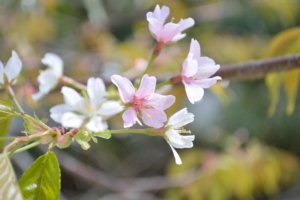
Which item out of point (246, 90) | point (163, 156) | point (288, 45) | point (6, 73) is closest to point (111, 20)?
point (163, 156)

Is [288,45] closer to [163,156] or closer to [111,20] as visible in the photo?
[111,20]

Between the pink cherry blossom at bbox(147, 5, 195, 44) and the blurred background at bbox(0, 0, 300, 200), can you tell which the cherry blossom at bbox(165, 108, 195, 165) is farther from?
the blurred background at bbox(0, 0, 300, 200)

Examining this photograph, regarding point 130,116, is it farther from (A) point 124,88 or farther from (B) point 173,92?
(B) point 173,92

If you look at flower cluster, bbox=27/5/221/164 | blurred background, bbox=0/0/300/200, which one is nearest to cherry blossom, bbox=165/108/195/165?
flower cluster, bbox=27/5/221/164

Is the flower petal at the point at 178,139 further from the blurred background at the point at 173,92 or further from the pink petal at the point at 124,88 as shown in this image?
the blurred background at the point at 173,92

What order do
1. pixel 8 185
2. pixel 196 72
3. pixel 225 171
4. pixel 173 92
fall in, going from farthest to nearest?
pixel 225 171, pixel 173 92, pixel 196 72, pixel 8 185

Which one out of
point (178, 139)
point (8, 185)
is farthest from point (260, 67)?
point (8, 185)
